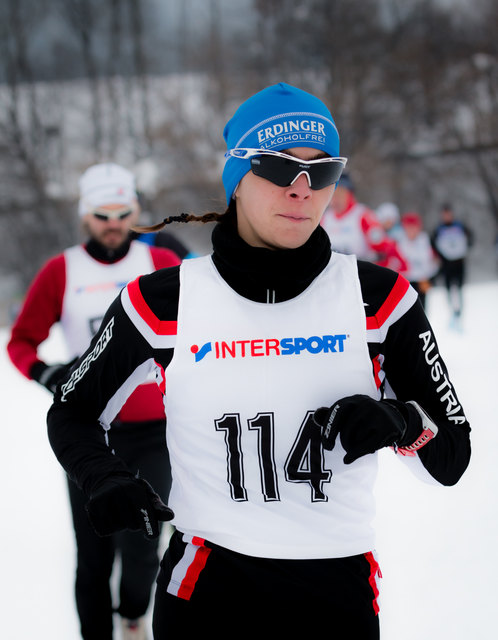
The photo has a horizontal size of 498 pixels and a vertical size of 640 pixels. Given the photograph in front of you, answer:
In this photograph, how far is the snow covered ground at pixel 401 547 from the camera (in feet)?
9.31

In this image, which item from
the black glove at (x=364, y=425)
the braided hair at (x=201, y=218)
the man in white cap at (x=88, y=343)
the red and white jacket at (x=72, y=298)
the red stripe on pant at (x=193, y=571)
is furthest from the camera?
the red and white jacket at (x=72, y=298)

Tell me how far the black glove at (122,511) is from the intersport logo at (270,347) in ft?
0.92

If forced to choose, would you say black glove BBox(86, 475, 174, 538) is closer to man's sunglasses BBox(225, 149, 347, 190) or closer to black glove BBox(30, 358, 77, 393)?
man's sunglasses BBox(225, 149, 347, 190)

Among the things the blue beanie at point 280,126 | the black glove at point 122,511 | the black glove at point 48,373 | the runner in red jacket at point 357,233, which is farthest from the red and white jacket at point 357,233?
the black glove at point 122,511

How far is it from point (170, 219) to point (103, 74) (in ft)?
68.4

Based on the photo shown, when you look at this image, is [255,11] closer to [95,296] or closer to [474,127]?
[474,127]

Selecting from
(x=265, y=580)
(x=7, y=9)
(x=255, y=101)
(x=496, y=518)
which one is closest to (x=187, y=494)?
(x=265, y=580)

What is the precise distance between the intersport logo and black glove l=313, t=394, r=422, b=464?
0.13 metres

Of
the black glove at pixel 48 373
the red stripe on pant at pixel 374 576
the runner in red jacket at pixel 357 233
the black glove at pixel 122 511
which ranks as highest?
the runner in red jacket at pixel 357 233

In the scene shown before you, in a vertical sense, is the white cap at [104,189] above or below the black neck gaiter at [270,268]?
above

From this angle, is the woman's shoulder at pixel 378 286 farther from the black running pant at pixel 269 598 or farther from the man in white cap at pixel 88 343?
the man in white cap at pixel 88 343

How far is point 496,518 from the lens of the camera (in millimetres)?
3650

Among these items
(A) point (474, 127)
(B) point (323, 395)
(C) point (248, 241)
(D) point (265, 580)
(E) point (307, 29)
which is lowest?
(D) point (265, 580)

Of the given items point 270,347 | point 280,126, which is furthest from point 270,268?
point 280,126
